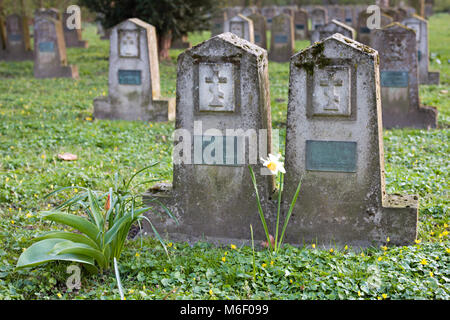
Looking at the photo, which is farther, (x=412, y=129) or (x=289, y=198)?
(x=412, y=129)

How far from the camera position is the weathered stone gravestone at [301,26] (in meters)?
24.2

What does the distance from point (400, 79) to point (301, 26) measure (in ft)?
50.5

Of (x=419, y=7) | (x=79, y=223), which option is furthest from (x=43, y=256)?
(x=419, y=7)

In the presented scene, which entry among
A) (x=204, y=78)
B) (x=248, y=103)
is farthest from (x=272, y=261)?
(x=204, y=78)

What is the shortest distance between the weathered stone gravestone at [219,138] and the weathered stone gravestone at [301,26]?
2002cm

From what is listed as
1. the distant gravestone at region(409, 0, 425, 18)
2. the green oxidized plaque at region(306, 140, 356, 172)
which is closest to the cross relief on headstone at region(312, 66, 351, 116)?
the green oxidized plaque at region(306, 140, 356, 172)

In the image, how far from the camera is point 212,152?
16.1 feet

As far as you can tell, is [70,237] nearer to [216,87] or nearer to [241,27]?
[216,87]

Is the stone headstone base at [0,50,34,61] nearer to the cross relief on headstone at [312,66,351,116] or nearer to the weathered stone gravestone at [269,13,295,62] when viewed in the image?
the weathered stone gravestone at [269,13,295,62]

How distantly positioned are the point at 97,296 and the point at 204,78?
6.42 feet

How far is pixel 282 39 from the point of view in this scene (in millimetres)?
17844

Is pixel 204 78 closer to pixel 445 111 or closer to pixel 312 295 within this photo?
pixel 312 295
